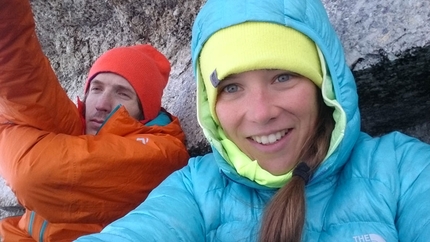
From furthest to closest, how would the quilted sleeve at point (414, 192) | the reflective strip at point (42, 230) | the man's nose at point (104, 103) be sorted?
1. the man's nose at point (104, 103)
2. the reflective strip at point (42, 230)
3. the quilted sleeve at point (414, 192)

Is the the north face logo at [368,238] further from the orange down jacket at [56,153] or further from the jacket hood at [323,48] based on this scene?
the orange down jacket at [56,153]

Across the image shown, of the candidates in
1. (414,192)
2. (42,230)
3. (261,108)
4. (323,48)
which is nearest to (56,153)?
(42,230)

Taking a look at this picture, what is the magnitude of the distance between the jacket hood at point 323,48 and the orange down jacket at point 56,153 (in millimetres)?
560

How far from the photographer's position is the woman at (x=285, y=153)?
1.20 m

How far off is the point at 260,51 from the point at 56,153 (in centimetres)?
89

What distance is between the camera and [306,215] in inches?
49.4

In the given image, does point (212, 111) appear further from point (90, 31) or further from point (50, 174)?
point (90, 31)

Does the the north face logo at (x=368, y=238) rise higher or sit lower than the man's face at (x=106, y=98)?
lower

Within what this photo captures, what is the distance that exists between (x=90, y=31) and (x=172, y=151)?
1433mm

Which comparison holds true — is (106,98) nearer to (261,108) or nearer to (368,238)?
(261,108)

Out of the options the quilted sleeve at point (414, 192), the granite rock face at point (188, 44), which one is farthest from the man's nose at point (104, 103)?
the quilted sleeve at point (414, 192)

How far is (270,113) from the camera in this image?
1.24 meters

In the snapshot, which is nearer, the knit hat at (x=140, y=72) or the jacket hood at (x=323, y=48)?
the jacket hood at (x=323, y=48)

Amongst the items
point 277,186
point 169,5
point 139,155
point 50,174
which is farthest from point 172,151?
point 169,5
